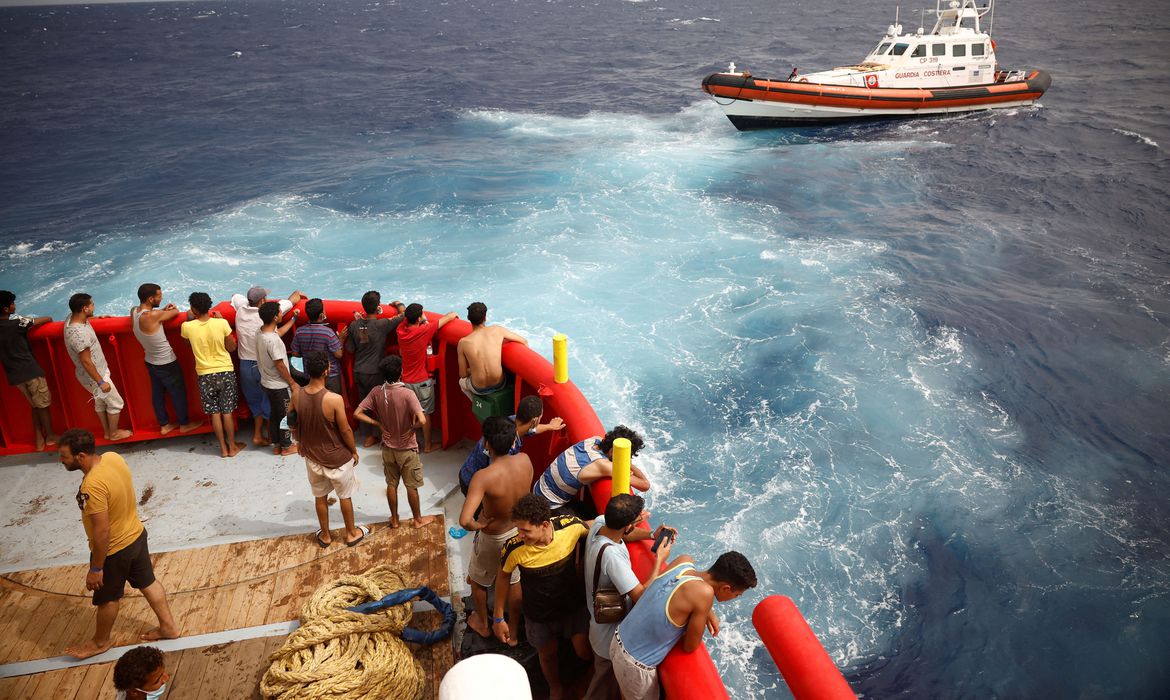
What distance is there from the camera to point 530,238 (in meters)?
16.5

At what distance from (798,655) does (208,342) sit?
5.40m

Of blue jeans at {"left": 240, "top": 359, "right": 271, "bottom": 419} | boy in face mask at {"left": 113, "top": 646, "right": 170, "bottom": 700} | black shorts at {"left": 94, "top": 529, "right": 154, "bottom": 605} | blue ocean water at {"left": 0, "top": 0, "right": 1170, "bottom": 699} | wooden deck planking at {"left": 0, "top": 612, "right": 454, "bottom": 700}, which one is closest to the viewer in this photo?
boy in face mask at {"left": 113, "top": 646, "right": 170, "bottom": 700}

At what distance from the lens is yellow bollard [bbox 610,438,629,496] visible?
12.6 feet

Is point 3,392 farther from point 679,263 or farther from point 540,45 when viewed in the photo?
point 540,45

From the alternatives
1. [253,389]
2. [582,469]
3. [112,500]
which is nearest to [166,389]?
[253,389]

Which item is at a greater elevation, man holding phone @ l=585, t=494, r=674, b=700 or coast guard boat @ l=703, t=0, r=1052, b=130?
coast guard boat @ l=703, t=0, r=1052, b=130

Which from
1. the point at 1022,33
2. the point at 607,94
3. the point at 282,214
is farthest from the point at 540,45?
the point at 282,214

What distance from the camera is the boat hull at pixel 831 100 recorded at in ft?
82.2

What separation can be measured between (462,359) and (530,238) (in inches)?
434

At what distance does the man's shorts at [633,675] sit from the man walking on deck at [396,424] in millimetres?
2327

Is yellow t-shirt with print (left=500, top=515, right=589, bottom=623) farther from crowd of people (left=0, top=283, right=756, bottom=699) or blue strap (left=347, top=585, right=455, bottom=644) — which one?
blue strap (left=347, top=585, right=455, bottom=644)

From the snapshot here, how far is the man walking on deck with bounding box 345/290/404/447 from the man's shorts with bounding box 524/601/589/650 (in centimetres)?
280

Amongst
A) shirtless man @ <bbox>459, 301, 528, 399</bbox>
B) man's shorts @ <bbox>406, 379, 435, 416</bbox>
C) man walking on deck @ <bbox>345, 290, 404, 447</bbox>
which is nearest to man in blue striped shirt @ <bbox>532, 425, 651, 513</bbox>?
shirtless man @ <bbox>459, 301, 528, 399</bbox>

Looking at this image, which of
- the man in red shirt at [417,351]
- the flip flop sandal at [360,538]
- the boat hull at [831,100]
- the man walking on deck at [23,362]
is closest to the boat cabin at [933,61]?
the boat hull at [831,100]
